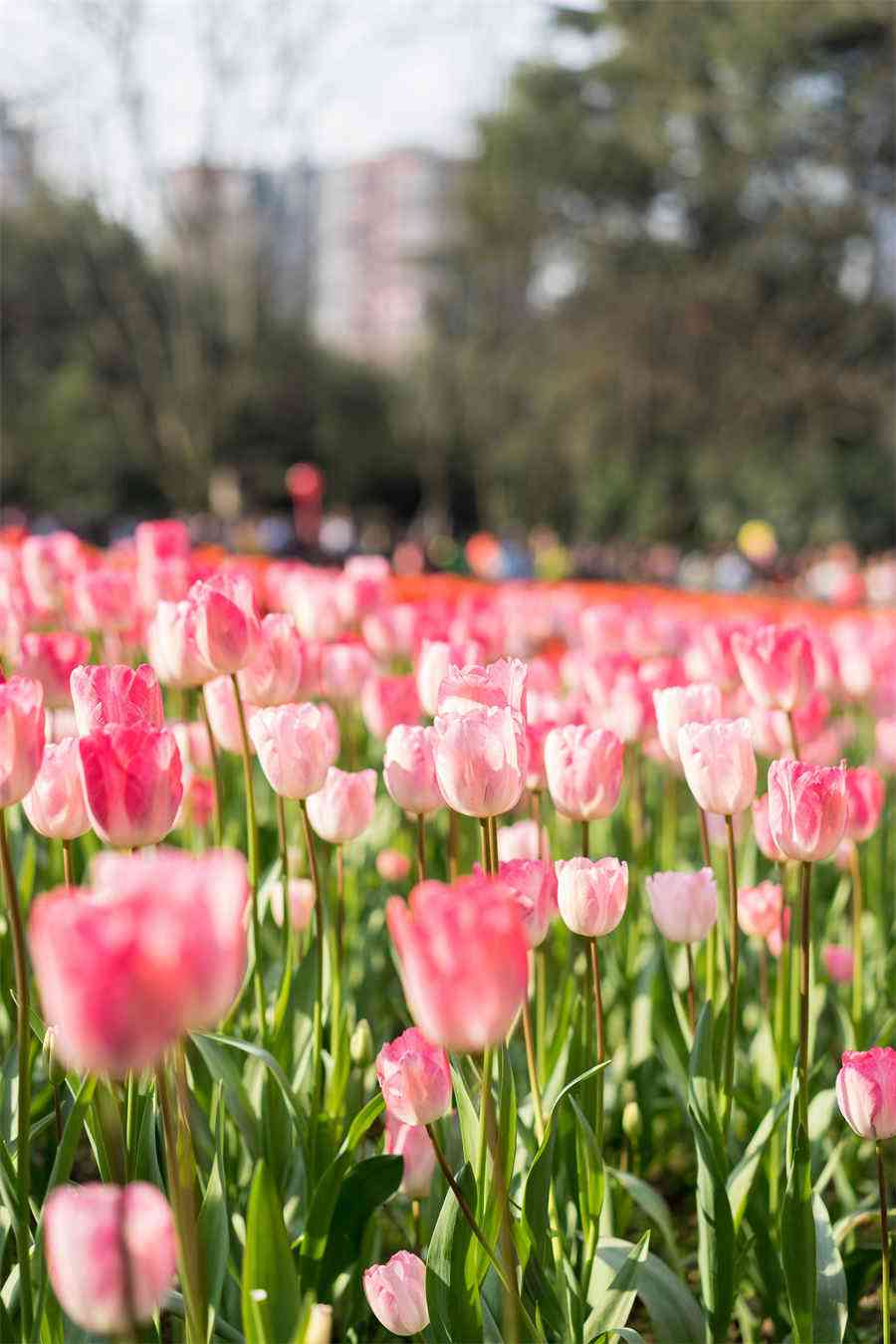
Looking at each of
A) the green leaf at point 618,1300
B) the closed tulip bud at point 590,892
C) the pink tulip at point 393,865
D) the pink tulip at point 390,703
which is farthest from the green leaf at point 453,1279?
the pink tulip at point 393,865

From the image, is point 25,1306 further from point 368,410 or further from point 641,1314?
point 368,410

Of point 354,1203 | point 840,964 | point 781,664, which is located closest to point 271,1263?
point 354,1203

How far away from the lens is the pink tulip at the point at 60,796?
1.06 metres

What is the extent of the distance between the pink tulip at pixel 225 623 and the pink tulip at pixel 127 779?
1.14 ft

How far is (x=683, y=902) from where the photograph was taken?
139 cm

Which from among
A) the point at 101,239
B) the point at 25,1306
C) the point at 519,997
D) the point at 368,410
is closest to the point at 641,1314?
the point at 25,1306

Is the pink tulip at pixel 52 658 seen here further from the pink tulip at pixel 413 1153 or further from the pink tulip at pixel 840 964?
the pink tulip at pixel 840 964

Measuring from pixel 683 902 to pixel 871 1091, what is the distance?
1.07ft

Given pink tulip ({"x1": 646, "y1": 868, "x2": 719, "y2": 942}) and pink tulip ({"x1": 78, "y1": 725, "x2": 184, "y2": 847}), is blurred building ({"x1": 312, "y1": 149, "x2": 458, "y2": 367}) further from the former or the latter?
pink tulip ({"x1": 78, "y1": 725, "x2": 184, "y2": 847})

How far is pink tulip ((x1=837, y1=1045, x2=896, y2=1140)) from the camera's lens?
110cm

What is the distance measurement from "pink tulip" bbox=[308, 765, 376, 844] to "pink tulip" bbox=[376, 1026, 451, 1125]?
0.36 meters

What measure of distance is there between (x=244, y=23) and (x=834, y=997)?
10.5 m

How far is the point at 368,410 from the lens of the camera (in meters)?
26.4

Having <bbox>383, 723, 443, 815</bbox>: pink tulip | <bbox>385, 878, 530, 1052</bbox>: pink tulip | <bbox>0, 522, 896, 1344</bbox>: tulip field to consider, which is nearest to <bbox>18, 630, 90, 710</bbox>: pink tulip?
<bbox>0, 522, 896, 1344</bbox>: tulip field
